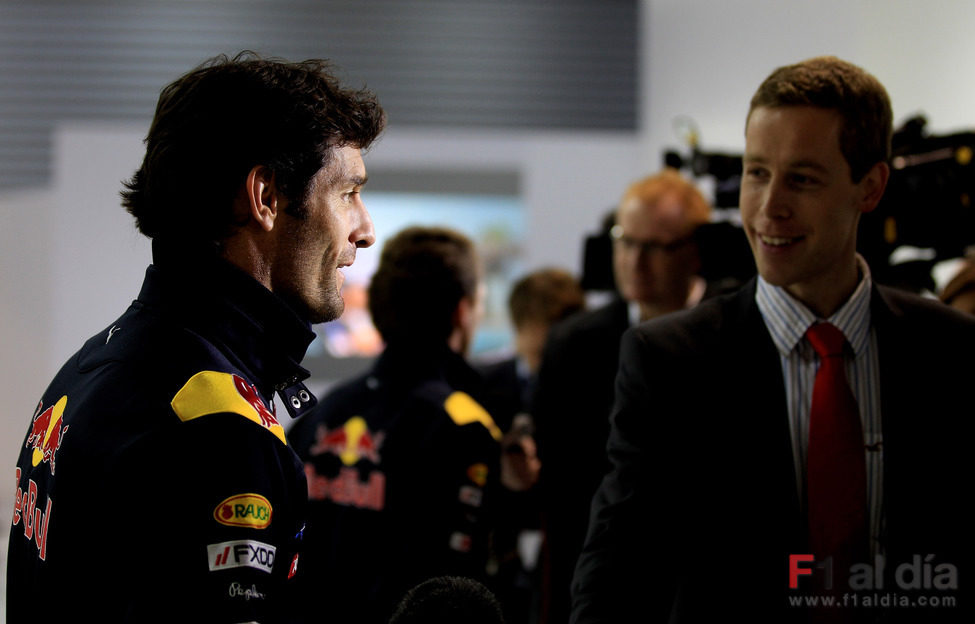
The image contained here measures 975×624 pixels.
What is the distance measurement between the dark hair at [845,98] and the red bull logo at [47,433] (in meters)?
1.02

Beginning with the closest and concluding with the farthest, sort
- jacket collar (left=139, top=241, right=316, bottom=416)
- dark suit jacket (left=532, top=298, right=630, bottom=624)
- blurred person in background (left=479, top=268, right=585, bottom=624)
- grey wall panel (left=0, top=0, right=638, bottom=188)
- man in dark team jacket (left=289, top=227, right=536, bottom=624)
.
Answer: jacket collar (left=139, top=241, right=316, bottom=416), man in dark team jacket (left=289, top=227, right=536, bottom=624), dark suit jacket (left=532, top=298, right=630, bottom=624), blurred person in background (left=479, top=268, right=585, bottom=624), grey wall panel (left=0, top=0, right=638, bottom=188)

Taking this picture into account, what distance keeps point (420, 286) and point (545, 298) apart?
1409 millimetres

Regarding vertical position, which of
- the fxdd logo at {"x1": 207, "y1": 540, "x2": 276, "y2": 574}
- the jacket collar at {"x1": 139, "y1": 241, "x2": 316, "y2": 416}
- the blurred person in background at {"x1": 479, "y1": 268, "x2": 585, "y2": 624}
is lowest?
the blurred person in background at {"x1": 479, "y1": 268, "x2": 585, "y2": 624}

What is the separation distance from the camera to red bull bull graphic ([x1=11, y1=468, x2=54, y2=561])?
100 cm

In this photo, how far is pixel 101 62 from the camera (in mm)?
6836

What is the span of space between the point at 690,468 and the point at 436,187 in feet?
14.2

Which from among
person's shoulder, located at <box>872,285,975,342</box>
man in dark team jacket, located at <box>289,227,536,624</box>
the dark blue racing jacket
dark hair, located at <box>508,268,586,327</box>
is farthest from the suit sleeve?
dark hair, located at <box>508,268,586,327</box>

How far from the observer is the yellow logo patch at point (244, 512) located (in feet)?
3.09

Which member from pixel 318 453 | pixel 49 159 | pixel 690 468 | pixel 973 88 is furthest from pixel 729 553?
pixel 49 159

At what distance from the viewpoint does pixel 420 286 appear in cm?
217

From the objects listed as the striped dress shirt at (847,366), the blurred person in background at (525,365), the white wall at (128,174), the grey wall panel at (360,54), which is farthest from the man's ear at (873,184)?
the grey wall panel at (360,54)

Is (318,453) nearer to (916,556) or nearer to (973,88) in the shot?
(916,556)

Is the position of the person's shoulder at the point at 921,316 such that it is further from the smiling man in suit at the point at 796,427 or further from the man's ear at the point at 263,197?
the man's ear at the point at 263,197

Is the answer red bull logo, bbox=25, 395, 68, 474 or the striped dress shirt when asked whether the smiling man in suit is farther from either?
red bull logo, bbox=25, 395, 68, 474
